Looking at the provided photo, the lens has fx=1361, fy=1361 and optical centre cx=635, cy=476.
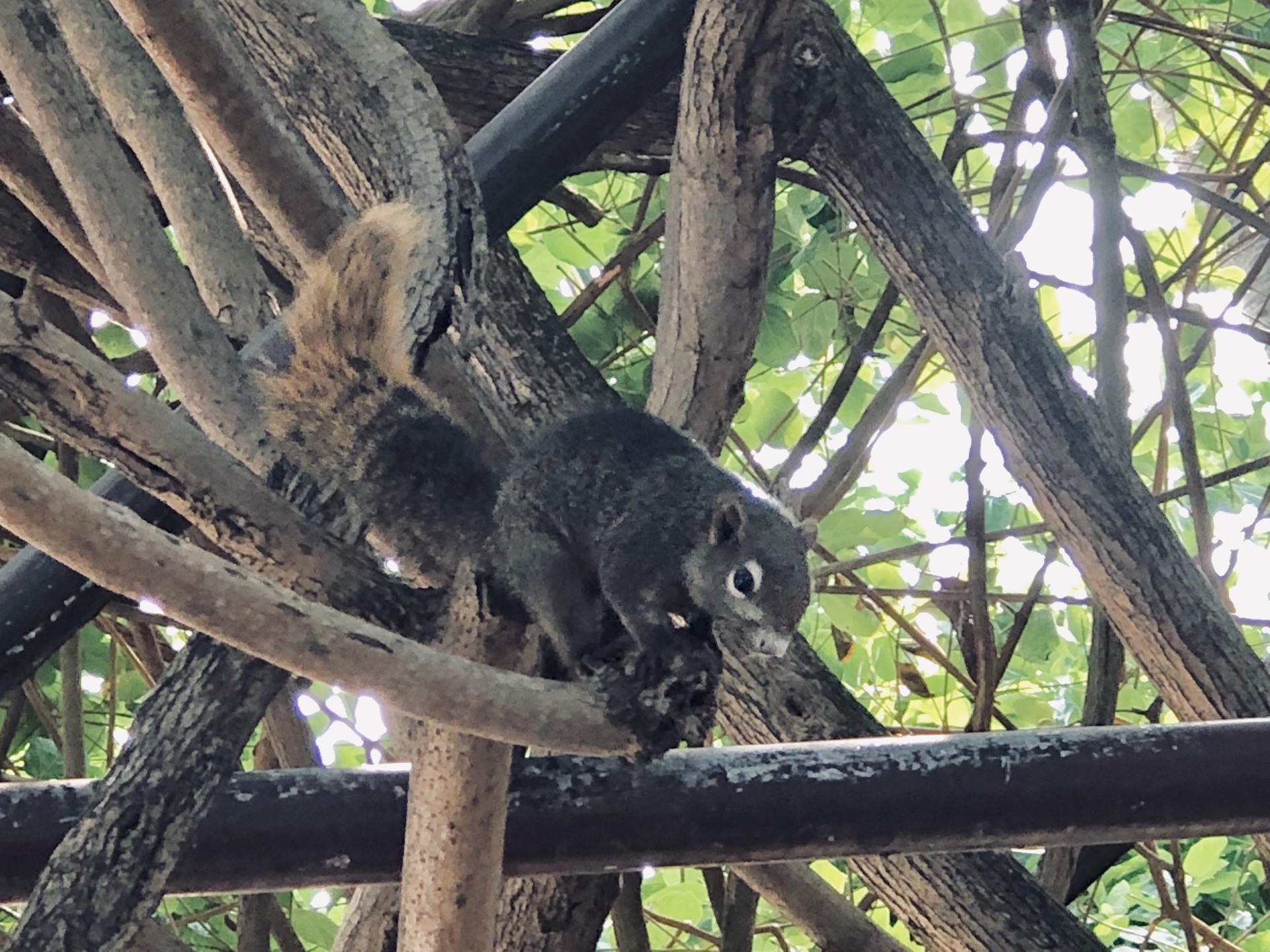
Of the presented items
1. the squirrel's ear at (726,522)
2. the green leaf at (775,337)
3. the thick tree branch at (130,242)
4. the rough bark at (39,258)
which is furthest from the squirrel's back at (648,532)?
the rough bark at (39,258)

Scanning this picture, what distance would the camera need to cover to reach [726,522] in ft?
4.20

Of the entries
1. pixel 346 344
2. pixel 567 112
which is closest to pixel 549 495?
pixel 346 344

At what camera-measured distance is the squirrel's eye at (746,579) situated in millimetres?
1240

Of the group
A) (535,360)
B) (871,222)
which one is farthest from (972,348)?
(535,360)

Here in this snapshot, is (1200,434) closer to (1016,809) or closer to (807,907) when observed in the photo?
(807,907)

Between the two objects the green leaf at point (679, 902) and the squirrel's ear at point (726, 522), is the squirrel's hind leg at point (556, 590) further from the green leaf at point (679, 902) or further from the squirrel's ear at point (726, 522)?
the green leaf at point (679, 902)

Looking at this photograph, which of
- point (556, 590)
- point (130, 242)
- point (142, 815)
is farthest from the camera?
point (556, 590)

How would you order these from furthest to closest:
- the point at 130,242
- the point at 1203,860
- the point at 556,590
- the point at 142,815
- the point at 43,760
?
the point at 43,760, the point at 1203,860, the point at 556,590, the point at 130,242, the point at 142,815

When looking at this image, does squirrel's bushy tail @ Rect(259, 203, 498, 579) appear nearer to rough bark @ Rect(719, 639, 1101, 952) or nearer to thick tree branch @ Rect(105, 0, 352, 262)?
thick tree branch @ Rect(105, 0, 352, 262)

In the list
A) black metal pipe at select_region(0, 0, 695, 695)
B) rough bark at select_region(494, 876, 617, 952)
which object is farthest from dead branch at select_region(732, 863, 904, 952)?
black metal pipe at select_region(0, 0, 695, 695)

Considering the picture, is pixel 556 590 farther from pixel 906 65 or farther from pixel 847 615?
pixel 906 65

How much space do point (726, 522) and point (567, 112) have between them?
1.37 ft

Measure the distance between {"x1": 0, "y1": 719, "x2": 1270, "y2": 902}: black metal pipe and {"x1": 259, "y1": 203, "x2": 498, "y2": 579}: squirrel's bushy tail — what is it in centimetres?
22

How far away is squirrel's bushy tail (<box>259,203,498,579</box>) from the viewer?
3.34 feet
